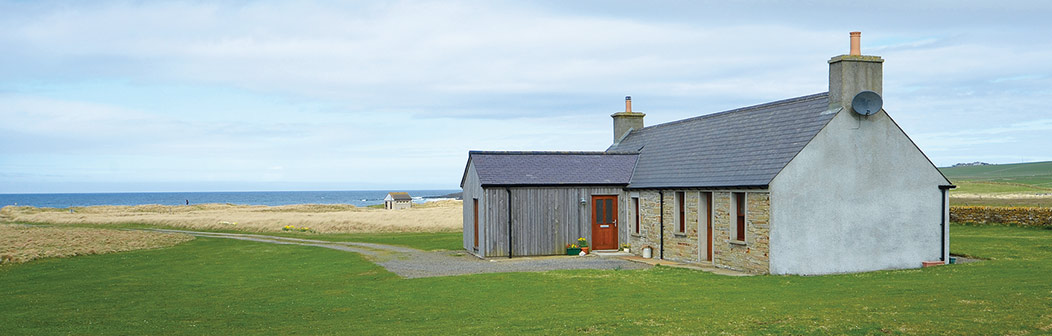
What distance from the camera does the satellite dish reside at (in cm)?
2250

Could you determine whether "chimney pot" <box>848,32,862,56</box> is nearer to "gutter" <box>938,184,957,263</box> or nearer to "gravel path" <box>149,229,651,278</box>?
"gutter" <box>938,184,957,263</box>

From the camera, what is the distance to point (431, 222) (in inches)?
2170

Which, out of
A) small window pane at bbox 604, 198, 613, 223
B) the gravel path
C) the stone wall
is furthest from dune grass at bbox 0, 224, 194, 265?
the stone wall

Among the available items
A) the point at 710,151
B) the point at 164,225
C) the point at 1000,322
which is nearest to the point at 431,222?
the point at 164,225

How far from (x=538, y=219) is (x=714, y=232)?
25.4ft

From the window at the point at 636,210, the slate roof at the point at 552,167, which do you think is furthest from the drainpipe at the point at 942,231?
the slate roof at the point at 552,167

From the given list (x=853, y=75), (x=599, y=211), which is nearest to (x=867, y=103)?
(x=853, y=75)

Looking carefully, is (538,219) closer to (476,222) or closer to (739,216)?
(476,222)

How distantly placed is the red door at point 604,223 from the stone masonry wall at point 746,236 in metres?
6.79

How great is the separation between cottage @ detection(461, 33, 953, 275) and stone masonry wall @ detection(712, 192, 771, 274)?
36 millimetres

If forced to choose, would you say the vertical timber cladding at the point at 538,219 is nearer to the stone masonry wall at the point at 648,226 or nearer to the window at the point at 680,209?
the stone masonry wall at the point at 648,226

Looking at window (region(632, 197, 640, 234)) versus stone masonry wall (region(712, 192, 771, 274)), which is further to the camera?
window (region(632, 197, 640, 234))

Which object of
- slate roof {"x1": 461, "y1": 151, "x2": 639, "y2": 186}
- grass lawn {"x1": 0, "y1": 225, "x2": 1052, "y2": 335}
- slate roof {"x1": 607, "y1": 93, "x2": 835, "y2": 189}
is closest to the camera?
grass lawn {"x1": 0, "y1": 225, "x2": 1052, "y2": 335}

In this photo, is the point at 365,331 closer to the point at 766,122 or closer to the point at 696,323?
the point at 696,323
